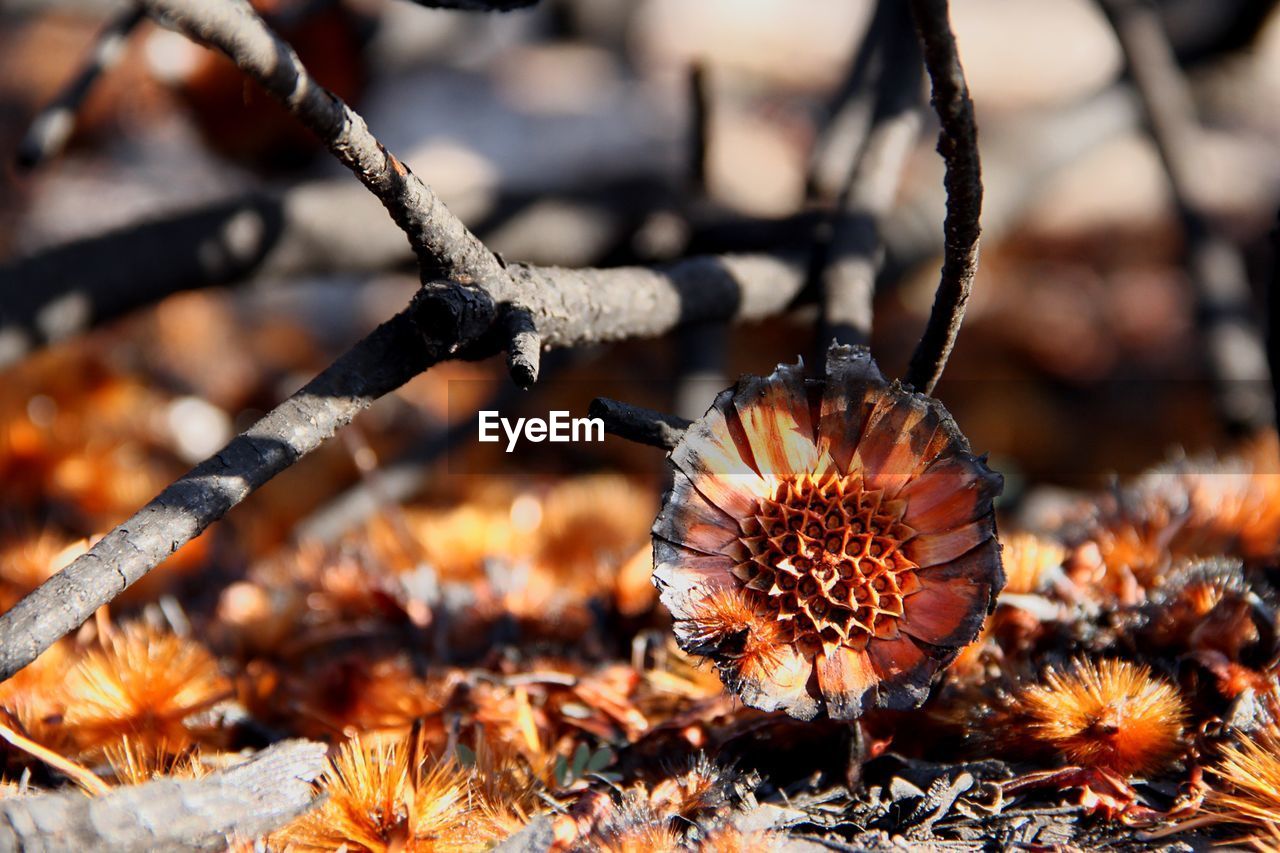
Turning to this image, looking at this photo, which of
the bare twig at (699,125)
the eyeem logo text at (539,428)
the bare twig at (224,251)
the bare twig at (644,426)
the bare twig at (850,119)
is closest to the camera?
the bare twig at (644,426)

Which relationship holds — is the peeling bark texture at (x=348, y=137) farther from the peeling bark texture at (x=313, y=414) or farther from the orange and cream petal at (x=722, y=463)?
the orange and cream petal at (x=722, y=463)

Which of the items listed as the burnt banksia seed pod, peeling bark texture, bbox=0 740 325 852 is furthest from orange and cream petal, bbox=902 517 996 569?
peeling bark texture, bbox=0 740 325 852

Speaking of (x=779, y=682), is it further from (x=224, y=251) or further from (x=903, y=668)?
(x=224, y=251)

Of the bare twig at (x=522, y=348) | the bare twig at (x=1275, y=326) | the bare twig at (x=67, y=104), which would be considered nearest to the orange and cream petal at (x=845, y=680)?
the bare twig at (x=522, y=348)

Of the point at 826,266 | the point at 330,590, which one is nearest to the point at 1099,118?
the point at 826,266

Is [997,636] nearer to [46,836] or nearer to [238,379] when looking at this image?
[46,836]
